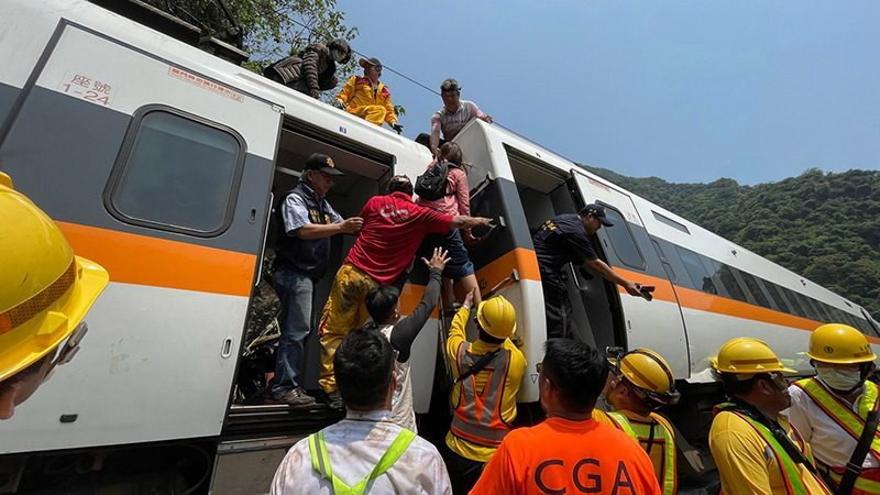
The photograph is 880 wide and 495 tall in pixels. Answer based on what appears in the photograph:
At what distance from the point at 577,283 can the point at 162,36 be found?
401 centimetres

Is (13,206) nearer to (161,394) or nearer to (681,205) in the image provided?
(161,394)

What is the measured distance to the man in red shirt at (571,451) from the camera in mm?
1409

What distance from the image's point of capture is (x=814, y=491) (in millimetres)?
1703

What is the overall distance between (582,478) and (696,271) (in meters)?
5.41

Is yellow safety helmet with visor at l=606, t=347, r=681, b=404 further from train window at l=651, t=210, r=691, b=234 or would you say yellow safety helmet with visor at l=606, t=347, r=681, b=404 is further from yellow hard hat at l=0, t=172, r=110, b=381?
train window at l=651, t=210, r=691, b=234

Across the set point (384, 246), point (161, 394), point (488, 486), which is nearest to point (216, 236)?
point (161, 394)

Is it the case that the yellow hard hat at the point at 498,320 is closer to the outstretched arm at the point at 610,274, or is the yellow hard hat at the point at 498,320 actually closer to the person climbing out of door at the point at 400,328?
the person climbing out of door at the point at 400,328

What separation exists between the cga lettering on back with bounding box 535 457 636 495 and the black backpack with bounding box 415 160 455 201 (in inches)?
86.6

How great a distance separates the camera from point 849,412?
257 cm

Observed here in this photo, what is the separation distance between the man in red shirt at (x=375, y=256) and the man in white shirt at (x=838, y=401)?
92.4 inches

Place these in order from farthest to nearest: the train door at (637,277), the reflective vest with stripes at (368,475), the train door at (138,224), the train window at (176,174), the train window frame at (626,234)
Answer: the train window frame at (626,234) → the train door at (637,277) → the train window at (176,174) → the train door at (138,224) → the reflective vest with stripes at (368,475)

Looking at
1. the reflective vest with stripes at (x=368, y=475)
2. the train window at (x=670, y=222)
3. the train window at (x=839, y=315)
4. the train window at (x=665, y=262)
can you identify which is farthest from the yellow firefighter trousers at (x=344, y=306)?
the train window at (x=839, y=315)

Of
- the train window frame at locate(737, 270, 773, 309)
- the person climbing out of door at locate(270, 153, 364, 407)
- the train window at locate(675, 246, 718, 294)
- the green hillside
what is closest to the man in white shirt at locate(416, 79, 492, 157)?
the person climbing out of door at locate(270, 153, 364, 407)

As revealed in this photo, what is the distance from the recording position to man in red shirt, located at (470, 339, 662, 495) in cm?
141
